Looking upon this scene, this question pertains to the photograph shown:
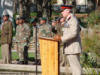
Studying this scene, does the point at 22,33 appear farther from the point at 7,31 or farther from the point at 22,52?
the point at 22,52

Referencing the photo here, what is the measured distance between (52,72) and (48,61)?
0.71ft

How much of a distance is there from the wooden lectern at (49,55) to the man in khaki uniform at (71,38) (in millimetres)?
171

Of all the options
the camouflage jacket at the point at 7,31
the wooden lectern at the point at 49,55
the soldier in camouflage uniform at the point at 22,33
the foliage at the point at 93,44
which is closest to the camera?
the foliage at the point at 93,44

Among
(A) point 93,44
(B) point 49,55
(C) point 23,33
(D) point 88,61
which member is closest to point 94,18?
(A) point 93,44

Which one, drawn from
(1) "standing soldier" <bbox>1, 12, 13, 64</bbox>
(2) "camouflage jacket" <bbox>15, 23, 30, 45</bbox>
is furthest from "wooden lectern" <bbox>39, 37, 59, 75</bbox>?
(1) "standing soldier" <bbox>1, 12, 13, 64</bbox>

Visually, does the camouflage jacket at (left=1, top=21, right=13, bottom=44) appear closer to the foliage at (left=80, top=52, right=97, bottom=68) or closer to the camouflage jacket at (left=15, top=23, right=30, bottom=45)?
the camouflage jacket at (left=15, top=23, right=30, bottom=45)

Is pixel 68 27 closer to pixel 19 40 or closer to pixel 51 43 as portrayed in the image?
pixel 51 43

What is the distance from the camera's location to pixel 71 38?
8.38m

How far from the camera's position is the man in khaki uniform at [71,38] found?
8.34m

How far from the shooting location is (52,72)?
8547 mm

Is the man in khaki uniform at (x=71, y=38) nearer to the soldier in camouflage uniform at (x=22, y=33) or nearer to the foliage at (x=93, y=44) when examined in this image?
the foliage at (x=93, y=44)

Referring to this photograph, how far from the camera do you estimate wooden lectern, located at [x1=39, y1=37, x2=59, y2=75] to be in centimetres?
834

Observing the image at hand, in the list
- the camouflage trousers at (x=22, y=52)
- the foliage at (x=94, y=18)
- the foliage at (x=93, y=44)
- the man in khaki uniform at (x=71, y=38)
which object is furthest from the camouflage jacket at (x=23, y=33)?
the foliage at (x=93, y=44)

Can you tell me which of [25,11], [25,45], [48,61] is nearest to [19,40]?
[25,45]
